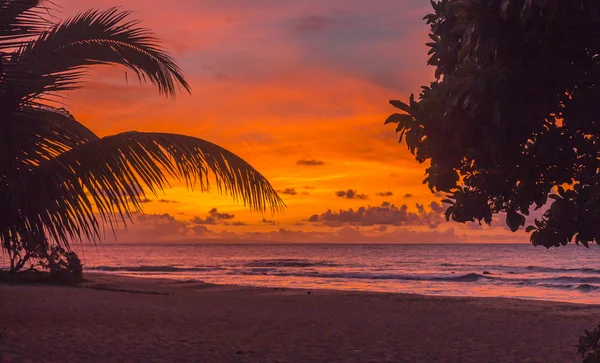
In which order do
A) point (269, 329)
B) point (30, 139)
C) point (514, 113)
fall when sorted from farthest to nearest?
point (269, 329) → point (30, 139) → point (514, 113)

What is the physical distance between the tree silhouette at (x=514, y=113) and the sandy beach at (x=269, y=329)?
4450mm

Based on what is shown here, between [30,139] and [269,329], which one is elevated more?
[30,139]

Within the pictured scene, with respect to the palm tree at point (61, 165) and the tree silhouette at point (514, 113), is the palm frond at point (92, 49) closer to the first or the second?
the palm tree at point (61, 165)

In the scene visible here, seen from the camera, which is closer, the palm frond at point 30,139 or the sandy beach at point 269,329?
the palm frond at point 30,139

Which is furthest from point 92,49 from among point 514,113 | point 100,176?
point 514,113

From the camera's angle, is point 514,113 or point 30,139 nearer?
point 514,113

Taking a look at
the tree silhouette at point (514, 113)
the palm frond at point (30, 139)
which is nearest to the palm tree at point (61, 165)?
the palm frond at point (30, 139)

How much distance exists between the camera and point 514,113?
491cm

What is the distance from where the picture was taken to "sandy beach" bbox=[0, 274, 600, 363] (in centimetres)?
952

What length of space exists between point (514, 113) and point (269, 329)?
29.3 ft

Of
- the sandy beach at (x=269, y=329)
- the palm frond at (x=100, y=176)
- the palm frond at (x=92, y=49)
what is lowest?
the sandy beach at (x=269, y=329)

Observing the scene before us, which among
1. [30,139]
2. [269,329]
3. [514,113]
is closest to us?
[514,113]

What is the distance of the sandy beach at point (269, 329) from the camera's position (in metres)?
9.52

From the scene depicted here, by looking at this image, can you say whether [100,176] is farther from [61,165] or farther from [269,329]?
[269,329]
